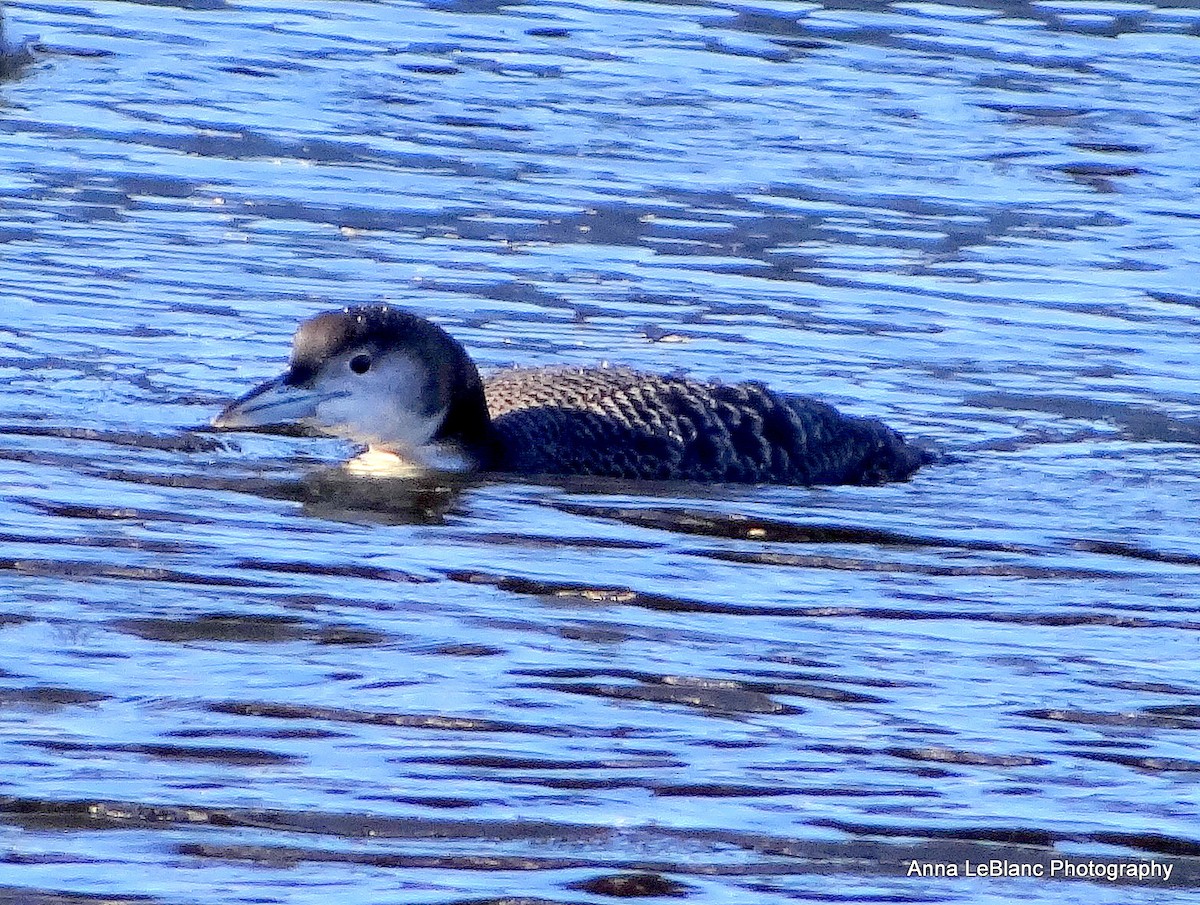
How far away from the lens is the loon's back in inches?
307

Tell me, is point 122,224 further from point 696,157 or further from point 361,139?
point 696,157

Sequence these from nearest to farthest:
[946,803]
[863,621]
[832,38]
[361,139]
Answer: [946,803] < [863,621] < [361,139] < [832,38]

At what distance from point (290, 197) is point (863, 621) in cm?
538

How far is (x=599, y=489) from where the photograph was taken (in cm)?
763

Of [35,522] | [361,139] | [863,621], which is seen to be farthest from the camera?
[361,139]

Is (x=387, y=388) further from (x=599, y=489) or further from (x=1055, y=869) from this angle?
(x=1055, y=869)

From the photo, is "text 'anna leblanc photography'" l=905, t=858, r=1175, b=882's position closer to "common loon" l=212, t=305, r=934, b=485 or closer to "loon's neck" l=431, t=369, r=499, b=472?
"common loon" l=212, t=305, r=934, b=485

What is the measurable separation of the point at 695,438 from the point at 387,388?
0.86 m

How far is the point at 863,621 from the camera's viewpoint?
241 inches

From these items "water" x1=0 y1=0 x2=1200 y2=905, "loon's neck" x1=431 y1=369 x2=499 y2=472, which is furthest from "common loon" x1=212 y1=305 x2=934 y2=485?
"water" x1=0 y1=0 x2=1200 y2=905

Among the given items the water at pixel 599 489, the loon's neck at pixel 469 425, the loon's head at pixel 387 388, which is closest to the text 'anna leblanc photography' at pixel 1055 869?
the water at pixel 599 489

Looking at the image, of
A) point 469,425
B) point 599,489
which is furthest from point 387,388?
point 599,489

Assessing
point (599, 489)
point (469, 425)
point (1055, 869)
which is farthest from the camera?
point (469, 425)

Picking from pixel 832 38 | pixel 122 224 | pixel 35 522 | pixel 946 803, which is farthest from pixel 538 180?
pixel 946 803
